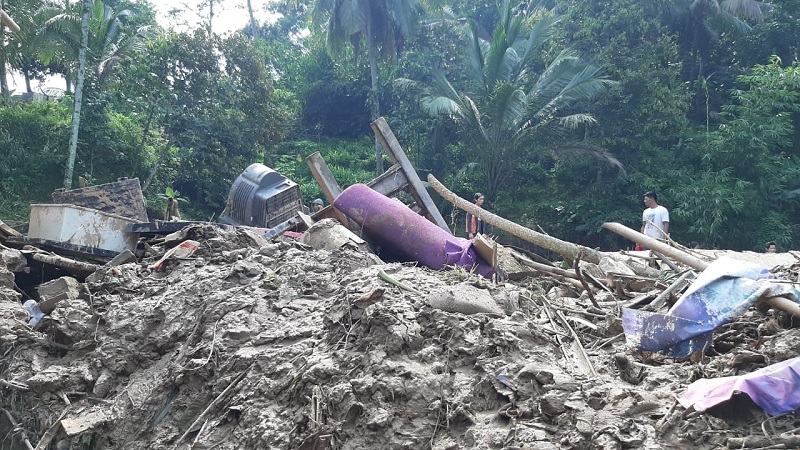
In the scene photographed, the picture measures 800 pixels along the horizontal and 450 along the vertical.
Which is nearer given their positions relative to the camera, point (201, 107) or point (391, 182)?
point (391, 182)

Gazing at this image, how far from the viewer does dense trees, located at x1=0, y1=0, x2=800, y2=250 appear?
586 inches

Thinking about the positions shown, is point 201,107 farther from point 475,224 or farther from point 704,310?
point 704,310

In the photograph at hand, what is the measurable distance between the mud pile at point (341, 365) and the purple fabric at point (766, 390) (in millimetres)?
55

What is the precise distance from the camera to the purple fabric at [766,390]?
2.47m

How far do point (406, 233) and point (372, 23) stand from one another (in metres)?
15.9

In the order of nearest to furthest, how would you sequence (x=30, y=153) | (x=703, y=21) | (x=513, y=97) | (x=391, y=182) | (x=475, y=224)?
1. (x=391, y=182)
2. (x=475, y=224)
3. (x=30, y=153)
4. (x=513, y=97)
5. (x=703, y=21)

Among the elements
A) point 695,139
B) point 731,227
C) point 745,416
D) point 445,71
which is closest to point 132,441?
point 745,416

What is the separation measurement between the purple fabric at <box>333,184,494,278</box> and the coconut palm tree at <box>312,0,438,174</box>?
13.3 m

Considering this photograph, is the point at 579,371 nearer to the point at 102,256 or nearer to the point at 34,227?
the point at 102,256

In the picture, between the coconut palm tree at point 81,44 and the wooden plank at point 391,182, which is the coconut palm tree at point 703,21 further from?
the coconut palm tree at point 81,44

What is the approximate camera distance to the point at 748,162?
15.3 meters

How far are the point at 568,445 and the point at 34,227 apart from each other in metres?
6.17

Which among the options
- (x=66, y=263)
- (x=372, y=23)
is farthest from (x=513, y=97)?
(x=66, y=263)

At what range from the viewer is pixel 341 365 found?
3488 mm
